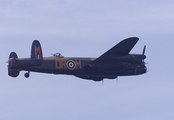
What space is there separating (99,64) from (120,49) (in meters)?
2.30

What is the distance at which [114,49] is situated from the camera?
77812mm

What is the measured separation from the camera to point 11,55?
77.4 metres

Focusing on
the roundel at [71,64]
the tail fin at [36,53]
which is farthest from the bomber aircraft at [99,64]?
the tail fin at [36,53]

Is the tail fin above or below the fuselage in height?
above

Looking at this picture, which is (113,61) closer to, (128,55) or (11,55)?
(128,55)

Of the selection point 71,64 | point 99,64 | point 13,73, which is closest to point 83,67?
point 71,64

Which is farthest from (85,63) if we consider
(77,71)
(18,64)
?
(18,64)

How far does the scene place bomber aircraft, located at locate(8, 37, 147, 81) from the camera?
77.2 metres

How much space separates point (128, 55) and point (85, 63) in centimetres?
390

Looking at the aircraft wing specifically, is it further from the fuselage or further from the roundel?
the roundel

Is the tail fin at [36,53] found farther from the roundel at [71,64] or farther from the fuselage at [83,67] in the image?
the roundel at [71,64]

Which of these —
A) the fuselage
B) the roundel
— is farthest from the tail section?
the roundel

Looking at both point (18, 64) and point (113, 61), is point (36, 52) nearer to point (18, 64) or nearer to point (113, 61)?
point (18, 64)

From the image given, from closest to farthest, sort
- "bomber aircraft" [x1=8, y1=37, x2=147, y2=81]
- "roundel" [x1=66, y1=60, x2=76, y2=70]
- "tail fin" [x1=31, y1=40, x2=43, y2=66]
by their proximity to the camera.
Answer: "tail fin" [x1=31, y1=40, x2=43, y2=66] < "bomber aircraft" [x1=8, y1=37, x2=147, y2=81] < "roundel" [x1=66, y1=60, x2=76, y2=70]
